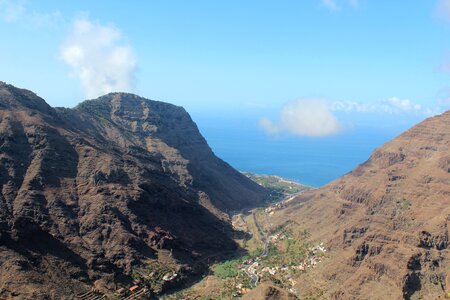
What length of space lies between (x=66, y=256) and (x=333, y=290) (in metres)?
47.6

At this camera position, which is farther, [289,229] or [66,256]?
[289,229]

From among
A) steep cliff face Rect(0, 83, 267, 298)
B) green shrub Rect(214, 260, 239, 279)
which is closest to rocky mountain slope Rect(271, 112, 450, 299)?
green shrub Rect(214, 260, 239, 279)

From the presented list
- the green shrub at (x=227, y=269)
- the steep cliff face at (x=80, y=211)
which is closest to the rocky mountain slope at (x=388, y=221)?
the green shrub at (x=227, y=269)

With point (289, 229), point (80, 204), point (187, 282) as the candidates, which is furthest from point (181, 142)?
point (187, 282)

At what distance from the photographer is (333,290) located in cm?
8900

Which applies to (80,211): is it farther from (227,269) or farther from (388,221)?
(388,221)

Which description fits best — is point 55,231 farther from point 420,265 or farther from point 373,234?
point 420,265

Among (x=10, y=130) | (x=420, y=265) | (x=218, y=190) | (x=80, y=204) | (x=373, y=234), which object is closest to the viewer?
(x=420, y=265)

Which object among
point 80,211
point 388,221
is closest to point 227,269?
point 80,211

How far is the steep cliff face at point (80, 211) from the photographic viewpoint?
285ft

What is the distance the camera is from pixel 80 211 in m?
108

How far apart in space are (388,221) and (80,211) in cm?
6427

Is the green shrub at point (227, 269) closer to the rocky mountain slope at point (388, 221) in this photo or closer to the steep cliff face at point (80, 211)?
the steep cliff face at point (80, 211)

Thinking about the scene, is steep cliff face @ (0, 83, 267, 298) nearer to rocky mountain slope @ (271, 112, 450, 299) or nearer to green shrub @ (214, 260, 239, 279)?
green shrub @ (214, 260, 239, 279)
